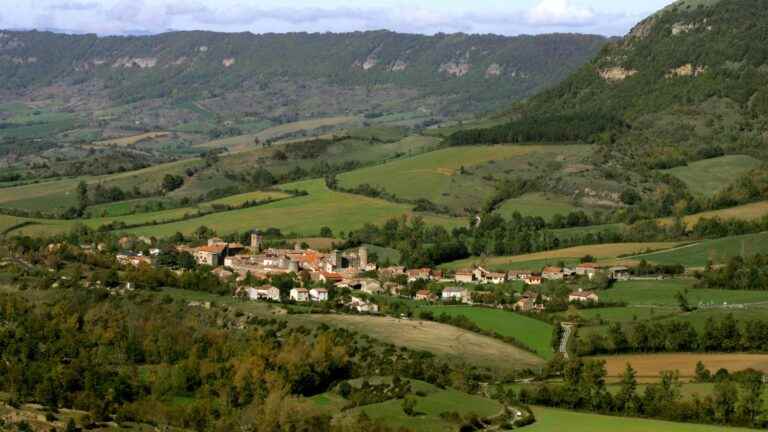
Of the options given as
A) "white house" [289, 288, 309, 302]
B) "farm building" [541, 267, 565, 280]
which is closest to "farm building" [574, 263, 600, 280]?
"farm building" [541, 267, 565, 280]

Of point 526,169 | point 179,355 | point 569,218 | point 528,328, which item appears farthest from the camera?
point 526,169

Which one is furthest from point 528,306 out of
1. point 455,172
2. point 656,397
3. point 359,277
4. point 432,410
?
point 455,172

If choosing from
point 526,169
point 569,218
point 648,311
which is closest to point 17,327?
point 648,311

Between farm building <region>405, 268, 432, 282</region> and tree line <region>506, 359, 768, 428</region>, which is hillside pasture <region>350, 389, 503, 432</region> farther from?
farm building <region>405, 268, 432, 282</region>

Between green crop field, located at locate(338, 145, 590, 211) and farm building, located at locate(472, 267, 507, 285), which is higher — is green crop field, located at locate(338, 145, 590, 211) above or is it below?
above

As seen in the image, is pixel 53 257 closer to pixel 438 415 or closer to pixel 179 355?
pixel 179 355
